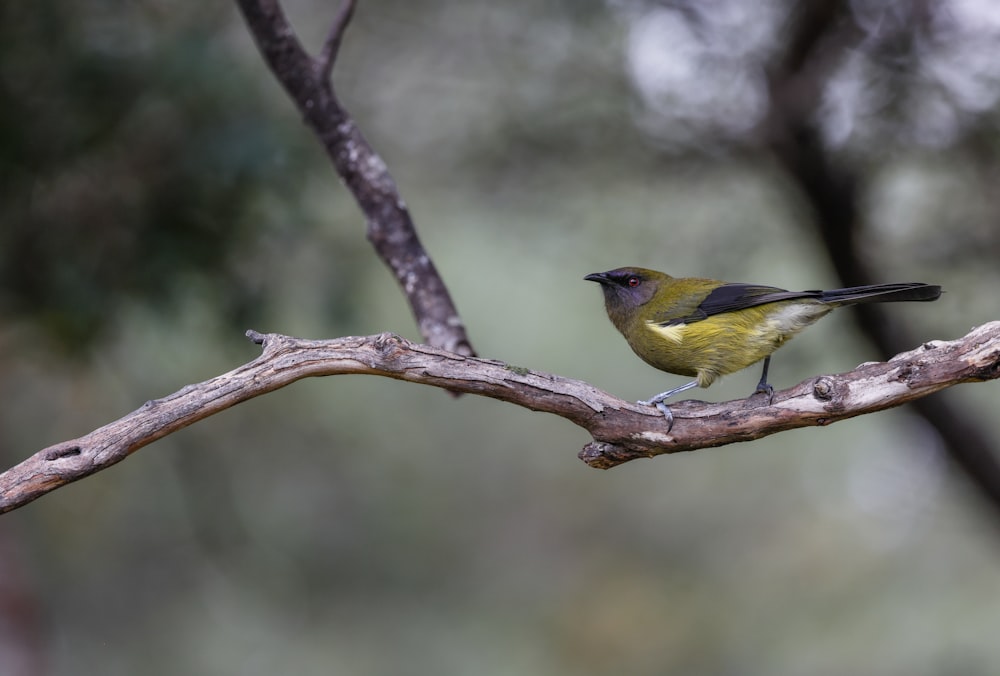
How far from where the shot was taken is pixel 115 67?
496 cm

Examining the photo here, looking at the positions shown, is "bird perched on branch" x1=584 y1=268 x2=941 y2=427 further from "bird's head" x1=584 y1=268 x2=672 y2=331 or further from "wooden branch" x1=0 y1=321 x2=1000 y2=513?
"wooden branch" x1=0 y1=321 x2=1000 y2=513

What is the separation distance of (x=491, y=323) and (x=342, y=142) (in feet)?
22.3

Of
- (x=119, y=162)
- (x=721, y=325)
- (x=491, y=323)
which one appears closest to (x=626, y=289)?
(x=721, y=325)

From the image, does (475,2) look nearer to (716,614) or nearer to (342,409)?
(342,409)

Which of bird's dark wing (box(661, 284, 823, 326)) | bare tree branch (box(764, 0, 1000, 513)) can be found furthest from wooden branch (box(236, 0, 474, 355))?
bare tree branch (box(764, 0, 1000, 513))

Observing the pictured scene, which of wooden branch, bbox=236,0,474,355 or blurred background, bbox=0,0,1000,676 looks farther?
blurred background, bbox=0,0,1000,676

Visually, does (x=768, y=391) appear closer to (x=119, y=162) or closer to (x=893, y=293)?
(x=893, y=293)

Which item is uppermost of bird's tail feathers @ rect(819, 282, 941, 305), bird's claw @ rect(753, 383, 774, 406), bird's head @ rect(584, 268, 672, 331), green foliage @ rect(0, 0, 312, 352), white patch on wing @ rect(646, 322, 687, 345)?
green foliage @ rect(0, 0, 312, 352)

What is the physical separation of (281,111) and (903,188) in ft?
13.2

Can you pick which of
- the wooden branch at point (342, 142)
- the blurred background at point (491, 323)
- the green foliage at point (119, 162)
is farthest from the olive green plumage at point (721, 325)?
the green foliage at point (119, 162)

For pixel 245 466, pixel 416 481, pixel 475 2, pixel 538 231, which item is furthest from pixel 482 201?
pixel 416 481

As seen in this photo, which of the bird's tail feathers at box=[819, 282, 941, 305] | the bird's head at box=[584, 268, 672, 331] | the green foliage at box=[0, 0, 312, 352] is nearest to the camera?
the bird's tail feathers at box=[819, 282, 941, 305]

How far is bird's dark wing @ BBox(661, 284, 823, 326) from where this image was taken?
393cm

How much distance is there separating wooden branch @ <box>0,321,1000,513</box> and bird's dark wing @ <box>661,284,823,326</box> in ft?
3.02
